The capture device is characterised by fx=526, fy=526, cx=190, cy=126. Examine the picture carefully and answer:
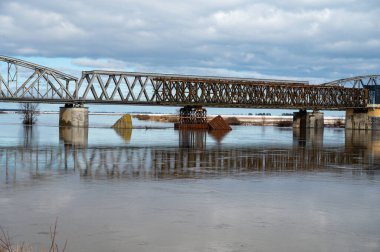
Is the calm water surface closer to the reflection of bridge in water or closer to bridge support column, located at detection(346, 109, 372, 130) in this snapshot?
the reflection of bridge in water

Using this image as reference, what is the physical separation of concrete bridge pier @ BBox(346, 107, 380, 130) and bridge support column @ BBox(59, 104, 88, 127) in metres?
62.9

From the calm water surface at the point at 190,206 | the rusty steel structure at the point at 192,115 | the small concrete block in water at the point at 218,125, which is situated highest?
the rusty steel structure at the point at 192,115

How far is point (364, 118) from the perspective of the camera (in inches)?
4783

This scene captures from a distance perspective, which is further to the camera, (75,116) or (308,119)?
(308,119)

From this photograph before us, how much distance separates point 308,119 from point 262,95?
40.9 feet

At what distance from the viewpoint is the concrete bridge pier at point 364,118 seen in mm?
120688

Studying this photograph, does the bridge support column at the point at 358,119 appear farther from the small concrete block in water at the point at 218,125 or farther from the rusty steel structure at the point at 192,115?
the small concrete block in water at the point at 218,125

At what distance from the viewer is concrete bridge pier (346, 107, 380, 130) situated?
4751 inches

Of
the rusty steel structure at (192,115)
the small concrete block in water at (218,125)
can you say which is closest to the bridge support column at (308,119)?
the rusty steel structure at (192,115)

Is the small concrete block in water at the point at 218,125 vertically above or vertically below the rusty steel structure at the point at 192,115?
below

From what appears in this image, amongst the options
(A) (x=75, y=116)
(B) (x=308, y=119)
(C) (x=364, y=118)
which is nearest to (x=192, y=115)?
(A) (x=75, y=116)

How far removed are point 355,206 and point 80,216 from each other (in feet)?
24.6

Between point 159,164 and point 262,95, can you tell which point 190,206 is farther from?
point 262,95

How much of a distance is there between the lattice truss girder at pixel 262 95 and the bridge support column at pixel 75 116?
49.0 ft
